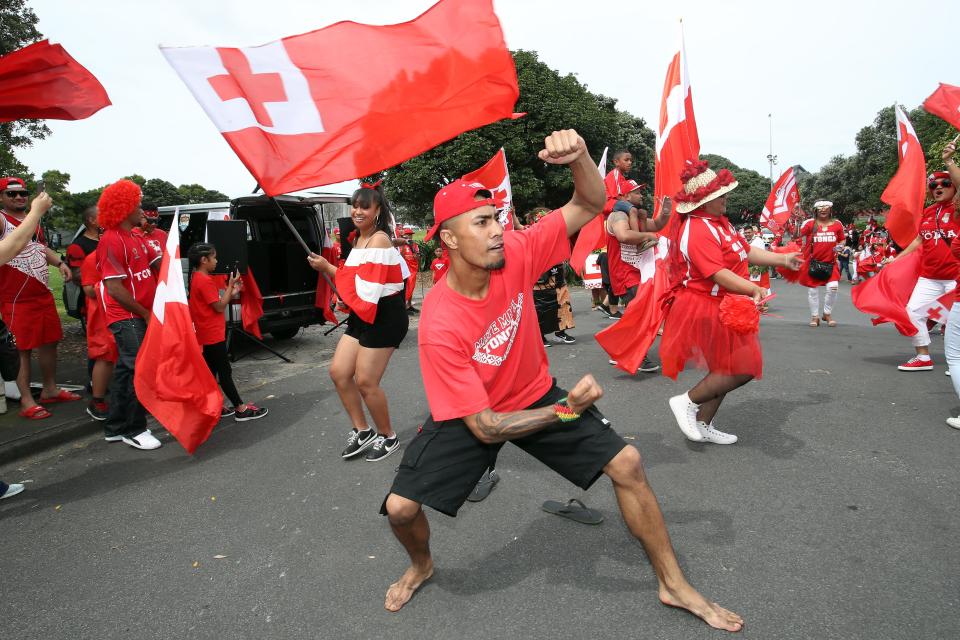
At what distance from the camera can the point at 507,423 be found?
226cm

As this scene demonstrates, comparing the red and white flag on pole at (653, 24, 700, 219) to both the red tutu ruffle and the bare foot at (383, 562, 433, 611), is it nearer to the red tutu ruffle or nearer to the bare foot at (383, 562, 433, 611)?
the red tutu ruffle

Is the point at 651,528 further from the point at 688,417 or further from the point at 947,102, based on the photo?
the point at 947,102

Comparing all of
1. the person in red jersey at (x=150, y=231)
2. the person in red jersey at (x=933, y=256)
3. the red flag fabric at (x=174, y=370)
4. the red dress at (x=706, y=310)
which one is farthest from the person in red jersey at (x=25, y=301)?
the person in red jersey at (x=933, y=256)

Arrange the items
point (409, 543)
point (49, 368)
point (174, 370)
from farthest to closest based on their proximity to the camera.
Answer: point (49, 368) < point (174, 370) < point (409, 543)

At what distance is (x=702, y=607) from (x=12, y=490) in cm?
446

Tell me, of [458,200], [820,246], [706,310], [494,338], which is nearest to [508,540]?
[494,338]

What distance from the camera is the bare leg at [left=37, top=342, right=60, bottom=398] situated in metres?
5.88

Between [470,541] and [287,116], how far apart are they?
100 inches

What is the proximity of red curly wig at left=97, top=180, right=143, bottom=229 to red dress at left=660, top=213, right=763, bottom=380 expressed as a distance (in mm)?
4147

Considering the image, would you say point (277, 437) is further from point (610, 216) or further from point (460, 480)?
point (610, 216)

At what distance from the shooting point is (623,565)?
287cm

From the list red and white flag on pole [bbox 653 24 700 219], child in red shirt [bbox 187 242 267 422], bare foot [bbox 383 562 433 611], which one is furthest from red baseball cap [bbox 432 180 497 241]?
child in red shirt [bbox 187 242 267 422]

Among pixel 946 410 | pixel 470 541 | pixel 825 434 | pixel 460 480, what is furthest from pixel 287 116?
pixel 946 410

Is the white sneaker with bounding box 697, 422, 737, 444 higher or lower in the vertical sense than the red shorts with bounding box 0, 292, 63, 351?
lower
